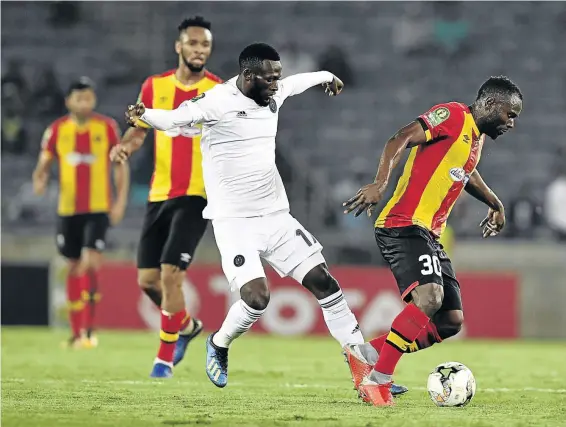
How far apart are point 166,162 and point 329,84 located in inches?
54.8

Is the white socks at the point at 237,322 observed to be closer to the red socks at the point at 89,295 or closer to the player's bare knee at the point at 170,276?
the player's bare knee at the point at 170,276

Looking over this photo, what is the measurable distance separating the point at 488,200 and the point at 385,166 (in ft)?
4.50

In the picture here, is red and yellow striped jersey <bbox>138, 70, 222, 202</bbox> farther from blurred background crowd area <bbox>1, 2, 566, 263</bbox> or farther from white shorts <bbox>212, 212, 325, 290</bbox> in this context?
blurred background crowd area <bbox>1, 2, 566, 263</bbox>

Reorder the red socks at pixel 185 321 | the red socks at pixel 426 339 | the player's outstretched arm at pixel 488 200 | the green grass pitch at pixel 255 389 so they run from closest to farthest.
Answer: the green grass pitch at pixel 255 389
the red socks at pixel 426 339
the player's outstretched arm at pixel 488 200
the red socks at pixel 185 321

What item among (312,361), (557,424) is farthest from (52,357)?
(557,424)

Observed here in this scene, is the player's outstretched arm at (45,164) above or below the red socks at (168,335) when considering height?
above

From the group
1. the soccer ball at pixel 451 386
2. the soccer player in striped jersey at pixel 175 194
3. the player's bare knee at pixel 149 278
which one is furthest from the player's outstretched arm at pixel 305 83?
the soccer ball at pixel 451 386

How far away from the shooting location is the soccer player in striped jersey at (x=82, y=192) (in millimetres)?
11344

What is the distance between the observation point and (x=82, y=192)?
451 inches

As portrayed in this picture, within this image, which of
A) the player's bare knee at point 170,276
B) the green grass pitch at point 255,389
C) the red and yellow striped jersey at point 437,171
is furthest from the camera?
the player's bare knee at point 170,276

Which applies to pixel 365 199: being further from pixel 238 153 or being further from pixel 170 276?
pixel 170 276

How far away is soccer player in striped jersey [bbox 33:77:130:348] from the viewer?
11.3 meters

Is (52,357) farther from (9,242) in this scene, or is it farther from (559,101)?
(559,101)

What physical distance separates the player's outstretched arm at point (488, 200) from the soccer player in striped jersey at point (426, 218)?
15.9 inches
